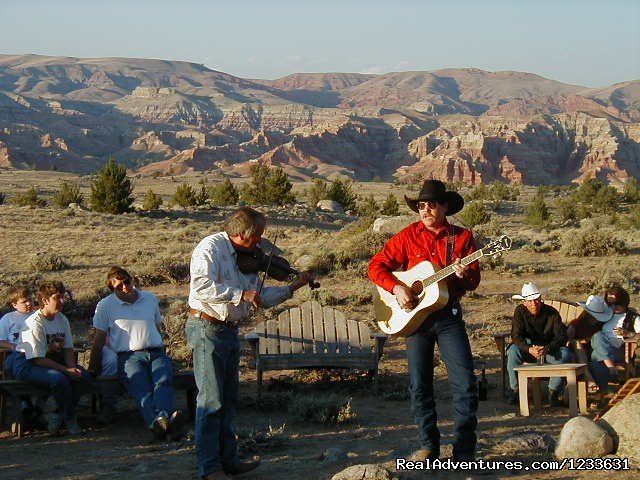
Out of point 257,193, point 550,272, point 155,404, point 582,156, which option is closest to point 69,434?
point 155,404

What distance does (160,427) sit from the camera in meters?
7.25

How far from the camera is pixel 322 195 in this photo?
48656mm

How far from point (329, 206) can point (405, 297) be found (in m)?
39.1

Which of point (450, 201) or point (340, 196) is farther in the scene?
point (340, 196)

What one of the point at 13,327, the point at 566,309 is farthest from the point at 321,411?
the point at 566,309

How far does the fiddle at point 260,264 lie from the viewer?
5.72 meters

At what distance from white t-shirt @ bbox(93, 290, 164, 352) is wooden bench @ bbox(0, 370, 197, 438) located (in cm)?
33

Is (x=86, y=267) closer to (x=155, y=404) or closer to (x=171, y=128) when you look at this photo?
(x=155, y=404)

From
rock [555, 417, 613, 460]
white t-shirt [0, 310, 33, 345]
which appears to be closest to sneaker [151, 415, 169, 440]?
white t-shirt [0, 310, 33, 345]

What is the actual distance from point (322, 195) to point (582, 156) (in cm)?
7867

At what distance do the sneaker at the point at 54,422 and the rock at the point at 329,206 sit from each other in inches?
1427

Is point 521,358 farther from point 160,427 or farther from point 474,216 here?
point 474,216

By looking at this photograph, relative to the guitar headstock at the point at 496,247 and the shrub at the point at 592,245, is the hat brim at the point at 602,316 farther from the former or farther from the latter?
the shrub at the point at 592,245

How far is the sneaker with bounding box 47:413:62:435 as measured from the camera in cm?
766
